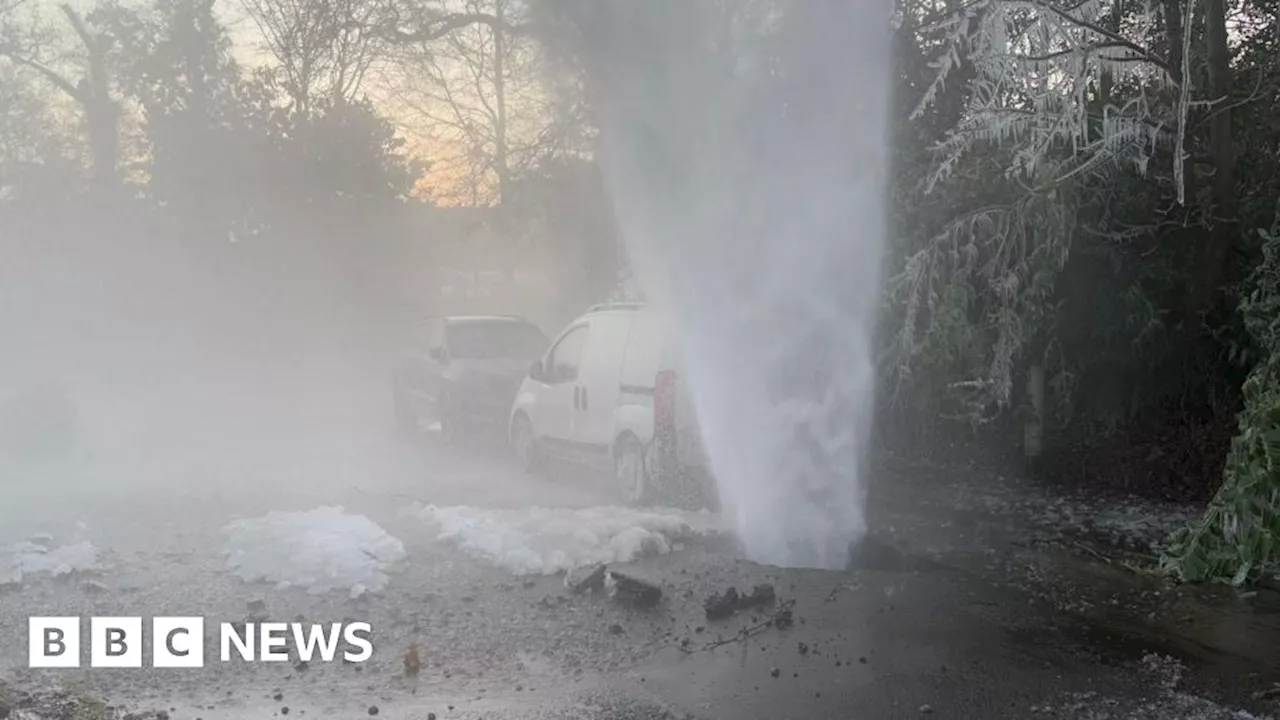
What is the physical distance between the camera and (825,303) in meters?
8.77

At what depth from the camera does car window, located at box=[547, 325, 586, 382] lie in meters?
9.70

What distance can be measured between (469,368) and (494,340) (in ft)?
2.11

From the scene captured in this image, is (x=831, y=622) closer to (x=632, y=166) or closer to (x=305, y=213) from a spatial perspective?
(x=632, y=166)

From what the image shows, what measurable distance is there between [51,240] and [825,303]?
1857 centimetres

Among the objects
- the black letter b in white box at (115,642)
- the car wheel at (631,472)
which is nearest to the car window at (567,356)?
the car wheel at (631,472)

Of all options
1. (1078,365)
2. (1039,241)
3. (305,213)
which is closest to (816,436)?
(1039,241)

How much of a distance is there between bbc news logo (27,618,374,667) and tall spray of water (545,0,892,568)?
341cm

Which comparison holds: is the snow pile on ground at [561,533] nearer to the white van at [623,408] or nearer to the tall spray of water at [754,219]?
the white van at [623,408]

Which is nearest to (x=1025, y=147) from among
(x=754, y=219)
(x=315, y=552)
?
(x=754, y=219)

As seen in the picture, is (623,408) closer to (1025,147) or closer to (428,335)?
(1025,147)

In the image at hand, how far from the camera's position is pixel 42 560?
6773mm

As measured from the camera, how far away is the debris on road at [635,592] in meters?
6.00

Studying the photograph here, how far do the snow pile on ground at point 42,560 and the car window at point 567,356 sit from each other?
14.1ft

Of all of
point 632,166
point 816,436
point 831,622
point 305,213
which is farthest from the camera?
point 305,213
